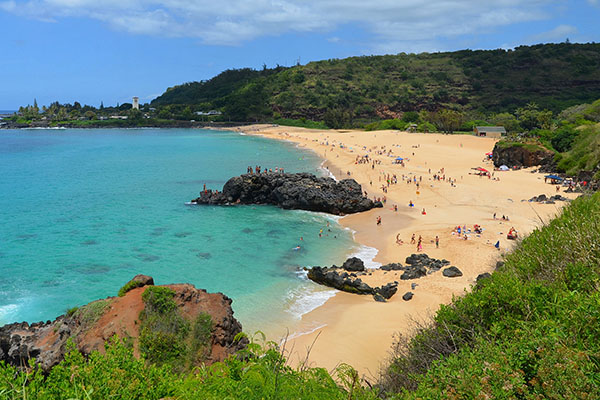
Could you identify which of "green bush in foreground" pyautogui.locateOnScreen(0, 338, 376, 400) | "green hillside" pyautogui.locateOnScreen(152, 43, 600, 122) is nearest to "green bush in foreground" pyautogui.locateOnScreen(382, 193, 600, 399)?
"green bush in foreground" pyautogui.locateOnScreen(0, 338, 376, 400)

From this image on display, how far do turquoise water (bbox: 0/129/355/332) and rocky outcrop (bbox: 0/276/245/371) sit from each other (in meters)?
4.54

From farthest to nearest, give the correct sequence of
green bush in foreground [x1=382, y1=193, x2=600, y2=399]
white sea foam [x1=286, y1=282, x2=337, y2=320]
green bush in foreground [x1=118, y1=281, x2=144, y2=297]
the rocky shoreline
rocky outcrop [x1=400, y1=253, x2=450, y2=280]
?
1. rocky outcrop [x1=400, y1=253, x2=450, y2=280]
2. the rocky shoreline
3. white sea foam [x1=286, y1=282, x2=337, y2=320]
4. green bush in foreground [x1=118, y1=281, x2=144, y2=297]
5. green bush in foreground [x1=382, y1=193, x2=600, y2=399]

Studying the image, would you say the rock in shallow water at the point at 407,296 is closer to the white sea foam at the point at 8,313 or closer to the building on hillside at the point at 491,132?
the white sea foam at the point at 8,313

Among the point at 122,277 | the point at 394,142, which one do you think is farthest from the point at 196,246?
the point at 394,142

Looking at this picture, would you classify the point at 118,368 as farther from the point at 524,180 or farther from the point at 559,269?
the point at 524,180

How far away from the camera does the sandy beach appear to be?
54.1ft

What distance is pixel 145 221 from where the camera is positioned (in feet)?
114

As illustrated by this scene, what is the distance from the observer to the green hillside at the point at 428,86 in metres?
121

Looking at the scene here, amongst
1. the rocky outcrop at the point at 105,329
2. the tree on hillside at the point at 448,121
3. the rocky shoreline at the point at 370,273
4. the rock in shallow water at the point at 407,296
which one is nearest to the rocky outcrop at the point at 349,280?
→ the rocky shoreline at the point at 370,273

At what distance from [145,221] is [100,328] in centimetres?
2319

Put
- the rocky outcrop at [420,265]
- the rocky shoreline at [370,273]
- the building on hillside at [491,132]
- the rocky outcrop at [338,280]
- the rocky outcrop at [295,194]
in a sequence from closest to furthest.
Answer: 1. the rocky shoreline at [370,273]
2. the rocky outcrop at [338,280]
3. the rocky outcrop at [420,265]
4. the rocky outcrop at [295,194]
5. the building on hillside at [491,132]

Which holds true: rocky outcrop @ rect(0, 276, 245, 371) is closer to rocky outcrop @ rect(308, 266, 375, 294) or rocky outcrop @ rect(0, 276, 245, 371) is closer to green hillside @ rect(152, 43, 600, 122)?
rocky outcrop @ rect(308, 266, 375, 294)

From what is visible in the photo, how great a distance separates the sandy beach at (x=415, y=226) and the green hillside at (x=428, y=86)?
58207 mm

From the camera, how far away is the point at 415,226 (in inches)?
1260
